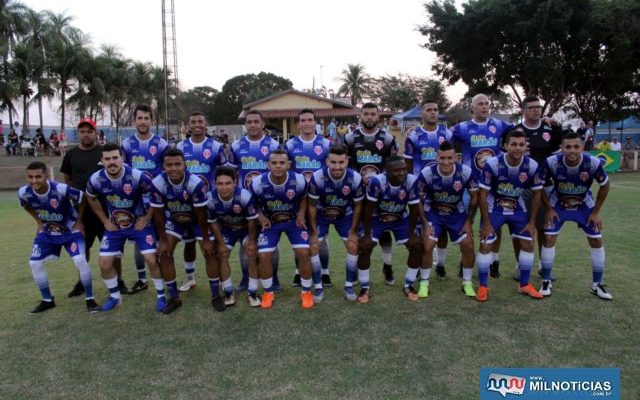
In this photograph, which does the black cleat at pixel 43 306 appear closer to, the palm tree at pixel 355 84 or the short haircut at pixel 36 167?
the short haircut at pixel 36 167

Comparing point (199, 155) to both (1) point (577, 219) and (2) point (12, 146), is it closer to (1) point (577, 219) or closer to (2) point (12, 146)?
(1) point (577, 219)

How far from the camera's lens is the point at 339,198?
204 inches

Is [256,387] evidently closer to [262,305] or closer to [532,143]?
[262,305]

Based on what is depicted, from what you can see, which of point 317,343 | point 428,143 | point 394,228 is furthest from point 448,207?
point 317,343

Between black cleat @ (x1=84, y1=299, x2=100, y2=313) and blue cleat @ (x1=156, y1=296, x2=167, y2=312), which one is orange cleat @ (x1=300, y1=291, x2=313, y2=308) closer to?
blue cleat @ (x1=156, y1=296, x2=167, y2=312)

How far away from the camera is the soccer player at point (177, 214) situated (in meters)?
4.86

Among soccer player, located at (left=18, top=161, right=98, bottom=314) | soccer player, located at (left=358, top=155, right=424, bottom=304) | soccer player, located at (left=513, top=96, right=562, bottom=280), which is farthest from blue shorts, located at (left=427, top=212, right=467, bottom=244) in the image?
soccer player, located at (left=18, top=161, right=98, bottom=314)

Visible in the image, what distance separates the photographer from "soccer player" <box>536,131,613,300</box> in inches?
197

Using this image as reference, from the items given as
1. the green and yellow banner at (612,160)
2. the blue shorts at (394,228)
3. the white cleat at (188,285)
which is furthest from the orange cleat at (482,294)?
the green and yellow banner at (612,160)

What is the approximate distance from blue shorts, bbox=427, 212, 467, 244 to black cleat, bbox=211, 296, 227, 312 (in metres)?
2.52

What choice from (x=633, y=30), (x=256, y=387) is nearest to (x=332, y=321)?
(x=256, y=387)

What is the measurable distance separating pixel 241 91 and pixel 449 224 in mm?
65726

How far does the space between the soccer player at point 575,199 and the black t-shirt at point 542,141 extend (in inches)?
21.6

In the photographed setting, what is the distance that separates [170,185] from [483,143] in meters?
3.91
